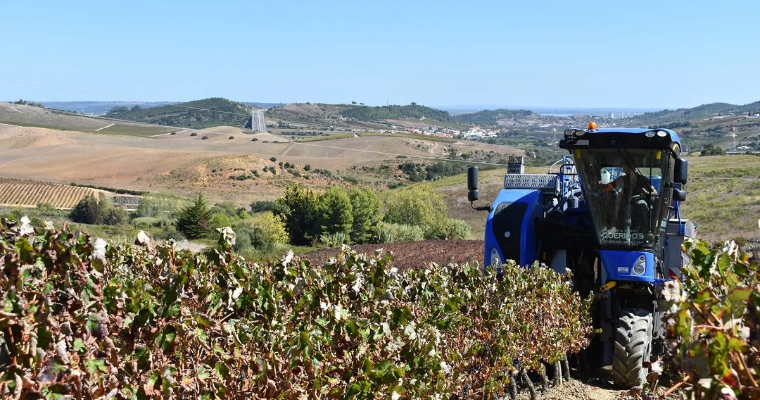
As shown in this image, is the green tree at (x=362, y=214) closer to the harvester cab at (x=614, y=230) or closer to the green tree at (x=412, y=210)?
the green tree at (x=412, y=210)

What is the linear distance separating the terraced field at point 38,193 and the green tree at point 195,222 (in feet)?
81.4

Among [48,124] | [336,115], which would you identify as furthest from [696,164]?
[336,115]

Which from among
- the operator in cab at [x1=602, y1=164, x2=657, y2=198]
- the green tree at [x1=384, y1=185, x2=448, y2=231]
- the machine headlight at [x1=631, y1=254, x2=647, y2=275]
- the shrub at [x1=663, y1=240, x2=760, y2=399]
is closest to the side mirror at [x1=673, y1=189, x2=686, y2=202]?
the operator in cab at [x1=602, y1=164, x2=657, y2=198]

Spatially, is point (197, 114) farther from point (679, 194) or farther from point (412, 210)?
point (679, 194)

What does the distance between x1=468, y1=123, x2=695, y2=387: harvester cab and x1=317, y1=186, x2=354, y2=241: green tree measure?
107 ft

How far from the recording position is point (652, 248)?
32.6ft

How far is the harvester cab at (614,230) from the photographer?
9391 mm

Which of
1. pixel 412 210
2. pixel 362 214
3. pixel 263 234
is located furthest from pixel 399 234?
pixel 412 210

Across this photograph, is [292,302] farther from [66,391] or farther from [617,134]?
[617,134]

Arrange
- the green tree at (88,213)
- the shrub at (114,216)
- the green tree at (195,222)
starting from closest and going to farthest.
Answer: the green tree at (195,222) < the green tree at (88,213) < the shrub at (114,216)

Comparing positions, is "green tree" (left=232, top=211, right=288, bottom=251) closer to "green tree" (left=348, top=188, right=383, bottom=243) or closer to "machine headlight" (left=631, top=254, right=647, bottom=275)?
"green tree" (left=348, top=188, right=383, bottom=243)

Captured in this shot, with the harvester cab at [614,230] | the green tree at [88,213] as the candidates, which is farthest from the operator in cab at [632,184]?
the green tree at [88,213]

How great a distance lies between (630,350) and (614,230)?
4.93 ft

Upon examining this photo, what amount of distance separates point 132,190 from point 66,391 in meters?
76.6
